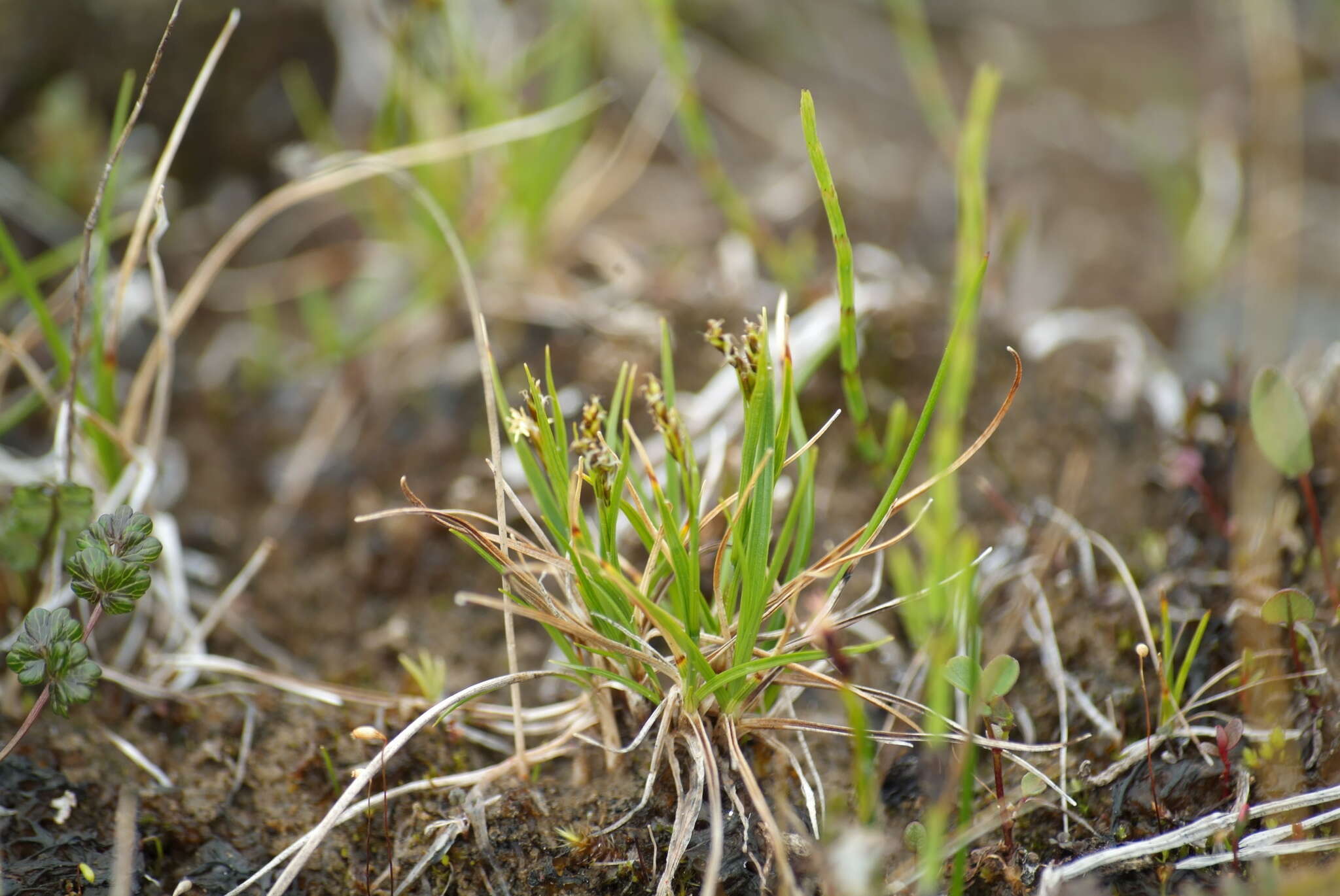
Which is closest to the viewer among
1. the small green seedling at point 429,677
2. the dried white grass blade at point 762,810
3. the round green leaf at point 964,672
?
the dried white grass blade at point 762,810

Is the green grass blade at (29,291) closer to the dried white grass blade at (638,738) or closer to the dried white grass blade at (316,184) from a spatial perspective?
the dried white grass blade at (316,184)

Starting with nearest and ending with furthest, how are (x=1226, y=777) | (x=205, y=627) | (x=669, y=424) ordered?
1. (x=669, y=424)
2. (x=1226, y=777)
3. (x=205, y=627)

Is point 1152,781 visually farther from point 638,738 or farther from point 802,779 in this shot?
point 638,738

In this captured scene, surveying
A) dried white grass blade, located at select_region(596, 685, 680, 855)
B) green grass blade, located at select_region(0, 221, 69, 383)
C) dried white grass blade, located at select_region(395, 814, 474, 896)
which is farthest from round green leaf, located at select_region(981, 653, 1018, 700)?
green grass blade, located at select_region(0, 221, 69, 383)

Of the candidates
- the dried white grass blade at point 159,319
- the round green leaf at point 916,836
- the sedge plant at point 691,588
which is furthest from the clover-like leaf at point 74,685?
the round green leaf at point 916,836

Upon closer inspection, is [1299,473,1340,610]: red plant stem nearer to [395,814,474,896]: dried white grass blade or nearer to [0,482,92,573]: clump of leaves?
[395,814,474,896]: dried white grass blade

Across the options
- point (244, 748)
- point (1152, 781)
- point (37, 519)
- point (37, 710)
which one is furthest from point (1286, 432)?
point (37, 519)

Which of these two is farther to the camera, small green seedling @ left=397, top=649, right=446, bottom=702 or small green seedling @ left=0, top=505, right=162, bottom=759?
small green seedling @ left=397, top=649, right=446, bottom=702
